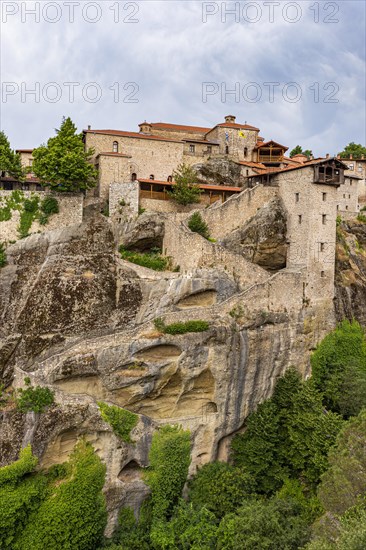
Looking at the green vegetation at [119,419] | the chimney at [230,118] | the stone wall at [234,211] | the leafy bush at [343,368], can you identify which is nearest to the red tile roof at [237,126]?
the chimney at [230,118]

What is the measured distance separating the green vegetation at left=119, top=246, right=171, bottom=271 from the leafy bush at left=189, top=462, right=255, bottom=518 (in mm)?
13108

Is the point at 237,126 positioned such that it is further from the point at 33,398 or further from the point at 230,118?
the point at 33,398

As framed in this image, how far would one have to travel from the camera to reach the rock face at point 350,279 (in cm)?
3241

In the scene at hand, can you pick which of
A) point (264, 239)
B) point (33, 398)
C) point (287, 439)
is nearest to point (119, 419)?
point (33, 398)

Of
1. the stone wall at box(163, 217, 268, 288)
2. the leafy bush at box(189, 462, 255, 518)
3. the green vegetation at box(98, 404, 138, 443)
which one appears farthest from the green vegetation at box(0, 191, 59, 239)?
the leafy bush at box(189, 462, 255, 518)

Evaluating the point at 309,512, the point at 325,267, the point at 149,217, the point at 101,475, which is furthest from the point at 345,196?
the point at 101,475

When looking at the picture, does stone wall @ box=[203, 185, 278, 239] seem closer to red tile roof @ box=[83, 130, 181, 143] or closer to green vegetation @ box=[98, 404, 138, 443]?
red tile roof @ box=[83, 130, 181, 143]

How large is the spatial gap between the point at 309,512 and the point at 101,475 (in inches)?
413

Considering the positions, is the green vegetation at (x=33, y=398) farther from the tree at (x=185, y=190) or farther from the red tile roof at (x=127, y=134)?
the red tile roof at (x=127, y=134)

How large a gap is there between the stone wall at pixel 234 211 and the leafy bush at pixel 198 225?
30.0 inches

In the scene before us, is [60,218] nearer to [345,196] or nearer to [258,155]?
[258,155]

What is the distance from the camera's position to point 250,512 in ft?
69.3

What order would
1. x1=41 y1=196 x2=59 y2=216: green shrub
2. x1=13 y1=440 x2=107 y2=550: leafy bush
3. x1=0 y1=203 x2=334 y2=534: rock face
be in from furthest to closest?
x1=41 y1=196 x2=59 y2=216: green shrub
x1=0 y1=203 x2=334 y2=534: rock face
x1=13 y1=440 x2=107 y2=550: leafy bush

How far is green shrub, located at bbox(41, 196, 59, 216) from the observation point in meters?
33.5
